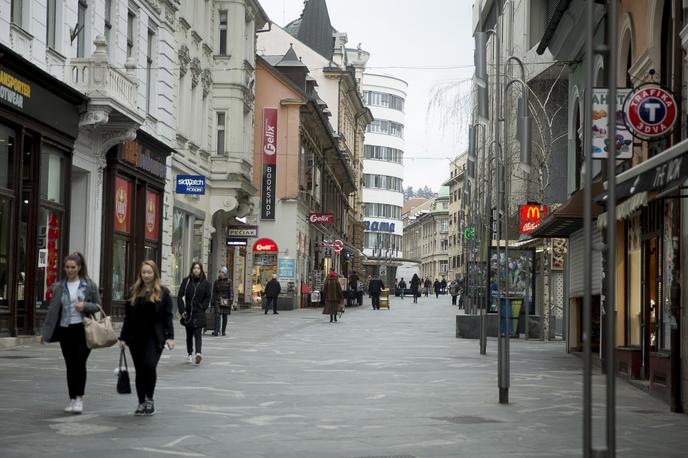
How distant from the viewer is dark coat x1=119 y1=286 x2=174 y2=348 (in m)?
12.5

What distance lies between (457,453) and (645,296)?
8.39 metres

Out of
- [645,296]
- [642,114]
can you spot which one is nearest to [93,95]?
[645,296]

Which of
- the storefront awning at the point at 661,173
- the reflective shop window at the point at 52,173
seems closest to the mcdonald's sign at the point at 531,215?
the reflective shop window at the point at 52,173

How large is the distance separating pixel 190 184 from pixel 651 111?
23577mm

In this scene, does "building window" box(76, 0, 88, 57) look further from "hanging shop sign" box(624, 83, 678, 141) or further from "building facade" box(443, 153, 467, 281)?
"building facade" box(443, 153, 467, 281)

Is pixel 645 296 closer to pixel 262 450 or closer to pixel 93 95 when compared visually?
pixel 262 450

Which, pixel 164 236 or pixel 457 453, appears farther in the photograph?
pixel 164 236

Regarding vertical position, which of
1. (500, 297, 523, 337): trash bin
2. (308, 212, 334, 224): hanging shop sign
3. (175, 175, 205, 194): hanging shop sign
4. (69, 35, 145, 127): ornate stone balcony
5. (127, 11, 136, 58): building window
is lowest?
(500, 297, 523, 337): trash bin

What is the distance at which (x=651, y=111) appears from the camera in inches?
531

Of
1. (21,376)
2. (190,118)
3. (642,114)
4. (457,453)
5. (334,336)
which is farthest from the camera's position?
(190,118)

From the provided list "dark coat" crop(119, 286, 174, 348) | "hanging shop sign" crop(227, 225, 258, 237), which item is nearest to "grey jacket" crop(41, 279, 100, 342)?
"dark coat" crop(119, 286, 174, 348)

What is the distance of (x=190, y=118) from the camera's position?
39812mm

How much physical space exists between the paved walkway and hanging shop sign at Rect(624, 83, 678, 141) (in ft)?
10.5

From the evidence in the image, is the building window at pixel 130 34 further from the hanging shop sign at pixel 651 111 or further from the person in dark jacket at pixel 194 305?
the hanging shop sign at pixel 651 111
